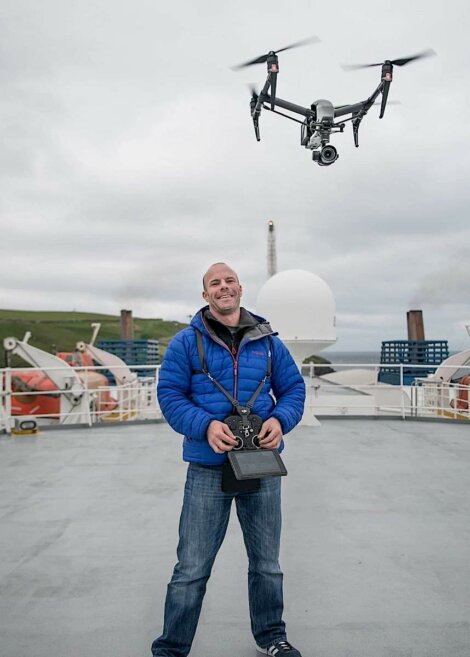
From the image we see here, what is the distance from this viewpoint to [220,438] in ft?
6.68

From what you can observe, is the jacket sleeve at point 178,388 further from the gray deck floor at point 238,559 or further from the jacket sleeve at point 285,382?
the gray deck floor at point 238,559

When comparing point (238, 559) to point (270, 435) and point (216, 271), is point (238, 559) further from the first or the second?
point (216, 271)

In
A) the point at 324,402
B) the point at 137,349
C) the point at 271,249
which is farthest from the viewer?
the point at 271,249

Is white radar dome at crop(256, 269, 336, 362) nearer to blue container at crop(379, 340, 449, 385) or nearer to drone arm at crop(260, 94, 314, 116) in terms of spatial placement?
drone arm at crop(260, 94, 314, 116)

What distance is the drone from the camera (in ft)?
39.3

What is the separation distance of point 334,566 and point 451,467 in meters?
3.20

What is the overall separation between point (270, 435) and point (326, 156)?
10873 mm

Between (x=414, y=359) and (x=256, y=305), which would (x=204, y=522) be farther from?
(x=414, y=359)

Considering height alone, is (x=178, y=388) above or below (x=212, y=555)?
above

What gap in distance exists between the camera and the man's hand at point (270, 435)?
2102 mm

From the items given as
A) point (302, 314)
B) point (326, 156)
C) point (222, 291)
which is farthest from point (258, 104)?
point (222, 291)

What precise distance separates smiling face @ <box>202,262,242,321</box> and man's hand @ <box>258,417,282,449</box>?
0.48 metres

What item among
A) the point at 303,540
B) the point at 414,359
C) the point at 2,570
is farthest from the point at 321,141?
the point at 414,359

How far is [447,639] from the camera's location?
2283 mm
